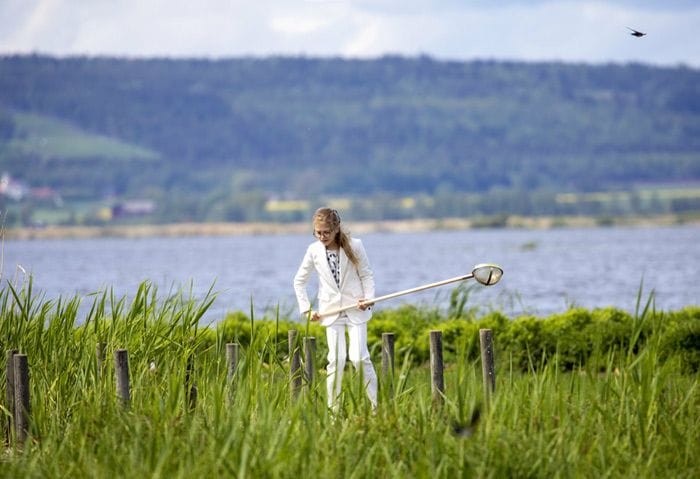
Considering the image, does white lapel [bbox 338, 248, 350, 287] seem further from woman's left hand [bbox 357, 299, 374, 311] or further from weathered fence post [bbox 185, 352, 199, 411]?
weathered fence post [bbox 185, 352, 199, 411]

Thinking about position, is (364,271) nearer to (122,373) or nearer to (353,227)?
(122,373)

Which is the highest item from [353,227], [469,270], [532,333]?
[353,227]

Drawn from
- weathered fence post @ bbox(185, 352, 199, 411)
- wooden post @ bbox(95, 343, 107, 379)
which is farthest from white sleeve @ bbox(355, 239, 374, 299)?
wooden post @ bbox(95, 343, 107, 379)

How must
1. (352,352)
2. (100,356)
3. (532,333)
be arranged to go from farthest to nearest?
(532,333), (352,352), (100,356)

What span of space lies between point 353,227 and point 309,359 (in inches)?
5215

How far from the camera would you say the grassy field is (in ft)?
23.0

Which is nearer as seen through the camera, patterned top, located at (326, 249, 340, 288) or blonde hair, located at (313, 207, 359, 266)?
blonde hair, located at (313, 207, 359, 266)

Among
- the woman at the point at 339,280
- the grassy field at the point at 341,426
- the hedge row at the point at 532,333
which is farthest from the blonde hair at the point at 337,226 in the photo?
the hedge row at the point at 532,333

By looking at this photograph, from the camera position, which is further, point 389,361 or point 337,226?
point 337,226

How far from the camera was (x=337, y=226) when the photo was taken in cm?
1007

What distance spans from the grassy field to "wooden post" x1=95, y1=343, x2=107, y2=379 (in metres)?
0.06

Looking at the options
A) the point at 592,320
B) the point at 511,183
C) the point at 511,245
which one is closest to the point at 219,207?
the point at 511,183

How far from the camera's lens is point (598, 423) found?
8.00 meters

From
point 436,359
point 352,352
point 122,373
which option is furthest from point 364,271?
point 122,373
